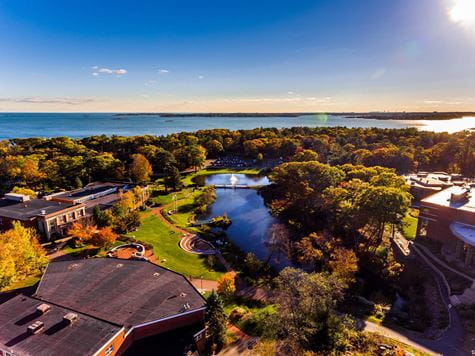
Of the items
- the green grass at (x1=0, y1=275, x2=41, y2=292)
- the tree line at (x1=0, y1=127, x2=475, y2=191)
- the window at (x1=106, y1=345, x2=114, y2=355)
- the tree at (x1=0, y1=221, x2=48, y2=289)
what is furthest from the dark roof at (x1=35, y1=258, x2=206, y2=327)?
the tree line at (x1=0, y1=127, x2=475, y2=191)

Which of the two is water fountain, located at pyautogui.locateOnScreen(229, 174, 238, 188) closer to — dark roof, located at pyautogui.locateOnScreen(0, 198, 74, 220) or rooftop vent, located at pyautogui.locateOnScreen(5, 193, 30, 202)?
dark roof, located at pyautogui.locateOnScreen(0, 198, 74, 220)

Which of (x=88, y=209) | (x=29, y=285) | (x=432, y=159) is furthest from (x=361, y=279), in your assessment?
(x=432, y=159)

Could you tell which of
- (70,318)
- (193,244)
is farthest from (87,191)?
(70,318)

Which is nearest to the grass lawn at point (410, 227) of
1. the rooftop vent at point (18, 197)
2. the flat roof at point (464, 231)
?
the flat roof at point (464, 231)

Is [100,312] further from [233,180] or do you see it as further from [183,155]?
[183,155]

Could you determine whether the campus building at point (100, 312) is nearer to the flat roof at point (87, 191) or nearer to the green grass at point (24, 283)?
the green grass at point (24, 283)
